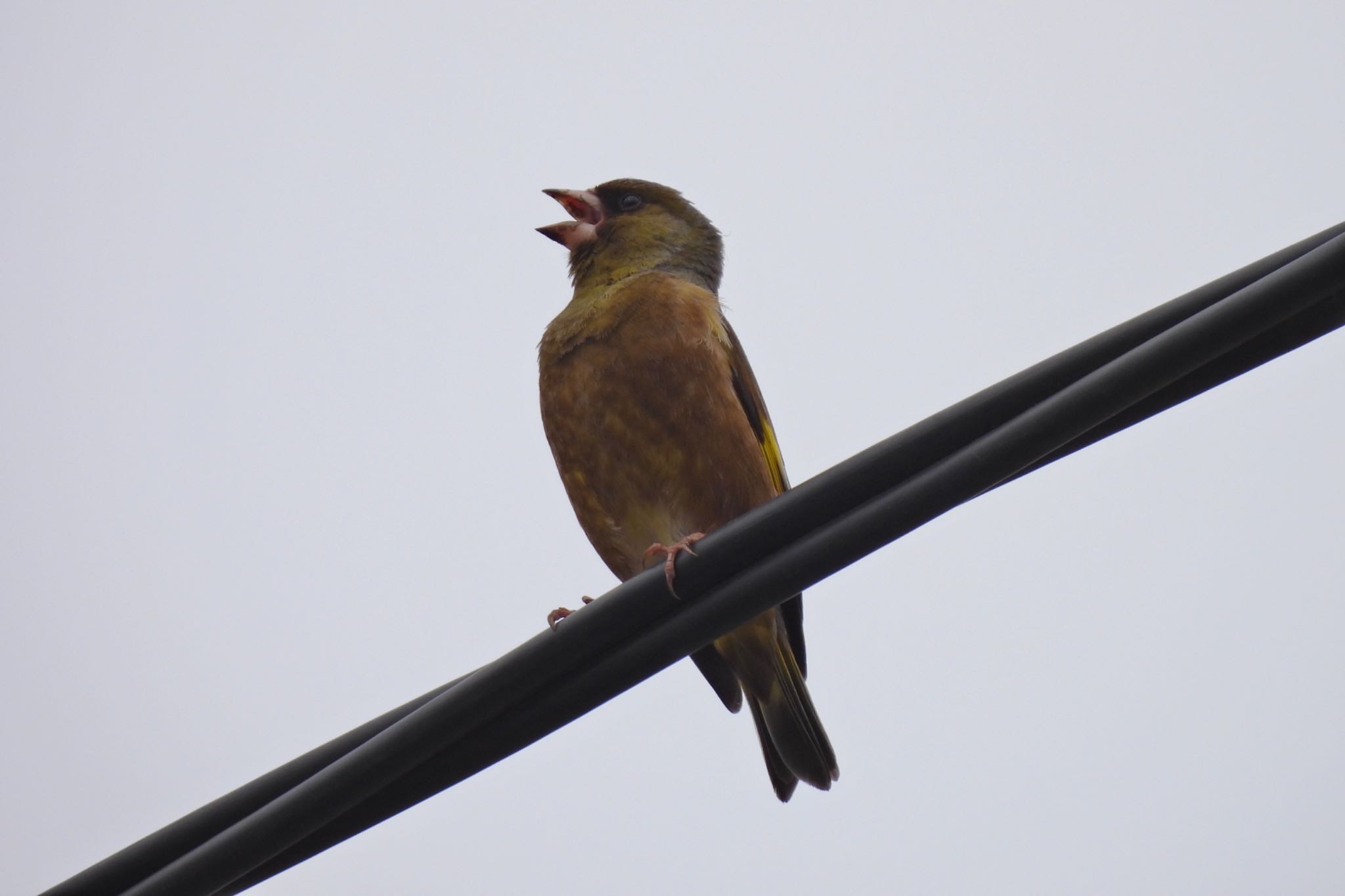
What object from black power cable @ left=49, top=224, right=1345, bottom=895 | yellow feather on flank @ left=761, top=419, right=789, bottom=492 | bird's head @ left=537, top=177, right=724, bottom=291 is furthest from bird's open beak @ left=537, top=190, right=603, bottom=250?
black power cable @ left=49, top=224, right=1345, bottom=895

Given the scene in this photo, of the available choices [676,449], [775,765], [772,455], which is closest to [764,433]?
[772,455]

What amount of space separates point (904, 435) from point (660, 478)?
1908mm

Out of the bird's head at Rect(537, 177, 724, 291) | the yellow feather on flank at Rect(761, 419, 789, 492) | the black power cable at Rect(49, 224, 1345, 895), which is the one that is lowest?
the black power cable at Rect(49, 224, 1345, 895)

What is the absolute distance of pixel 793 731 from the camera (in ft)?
13.5

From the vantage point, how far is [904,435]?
204cm

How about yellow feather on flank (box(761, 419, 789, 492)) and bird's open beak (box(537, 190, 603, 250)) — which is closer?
yellow feather on flank (box(761, 419, 789, 492))

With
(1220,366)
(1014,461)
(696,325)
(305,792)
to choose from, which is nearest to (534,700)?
(305,792)

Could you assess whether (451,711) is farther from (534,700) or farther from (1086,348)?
(1086,348)

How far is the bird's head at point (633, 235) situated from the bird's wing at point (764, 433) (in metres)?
0.69

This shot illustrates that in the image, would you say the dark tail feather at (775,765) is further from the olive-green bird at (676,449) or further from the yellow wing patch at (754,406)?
the yellow wing patch at (754,406)

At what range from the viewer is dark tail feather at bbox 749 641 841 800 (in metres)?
4.10

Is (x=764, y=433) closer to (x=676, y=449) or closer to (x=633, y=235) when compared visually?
(x=676, y=449)

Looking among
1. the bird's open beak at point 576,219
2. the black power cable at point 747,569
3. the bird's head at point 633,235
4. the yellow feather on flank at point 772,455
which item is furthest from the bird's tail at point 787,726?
the black power cable at point 747,569

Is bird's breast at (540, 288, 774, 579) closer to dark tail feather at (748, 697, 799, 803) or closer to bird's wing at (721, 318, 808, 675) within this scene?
bird's wing at (721, 318, 808, 675)
